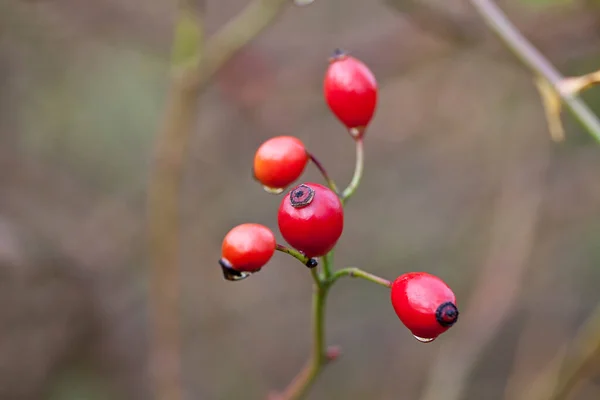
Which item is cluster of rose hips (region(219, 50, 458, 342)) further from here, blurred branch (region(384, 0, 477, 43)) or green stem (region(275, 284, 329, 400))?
blurred branch (region(384, 0, 477, 43))

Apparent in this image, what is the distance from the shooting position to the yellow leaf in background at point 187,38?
229 cm

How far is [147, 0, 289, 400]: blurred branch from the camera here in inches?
92.5

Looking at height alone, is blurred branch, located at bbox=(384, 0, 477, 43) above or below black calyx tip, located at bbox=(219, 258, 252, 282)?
above

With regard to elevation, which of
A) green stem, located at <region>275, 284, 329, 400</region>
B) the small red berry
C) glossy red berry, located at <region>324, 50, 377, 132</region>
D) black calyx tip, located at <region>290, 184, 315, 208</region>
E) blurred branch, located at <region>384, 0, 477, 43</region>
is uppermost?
blurred branch, located at <region>384, 0, 477, 43</region>

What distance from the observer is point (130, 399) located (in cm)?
396

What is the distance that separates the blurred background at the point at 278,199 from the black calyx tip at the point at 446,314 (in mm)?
1912

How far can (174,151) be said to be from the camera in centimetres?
239

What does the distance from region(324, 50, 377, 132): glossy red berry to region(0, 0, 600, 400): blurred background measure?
60.2 inches

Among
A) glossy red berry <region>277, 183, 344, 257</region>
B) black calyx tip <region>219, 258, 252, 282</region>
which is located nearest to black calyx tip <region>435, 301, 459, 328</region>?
glossy red berry <region>277, 183, 344, 257</region>

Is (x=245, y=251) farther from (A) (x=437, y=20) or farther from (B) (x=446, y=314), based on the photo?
(A) (x=437, y=20)

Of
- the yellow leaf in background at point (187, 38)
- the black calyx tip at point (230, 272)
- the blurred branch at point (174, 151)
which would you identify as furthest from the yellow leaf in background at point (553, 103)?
the yellow leaf in background at point (187, 38)

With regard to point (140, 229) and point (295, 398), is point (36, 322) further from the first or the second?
point (295, 398)

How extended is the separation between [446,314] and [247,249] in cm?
34

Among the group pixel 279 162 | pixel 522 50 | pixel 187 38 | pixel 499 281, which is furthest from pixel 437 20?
pixel 279 162
